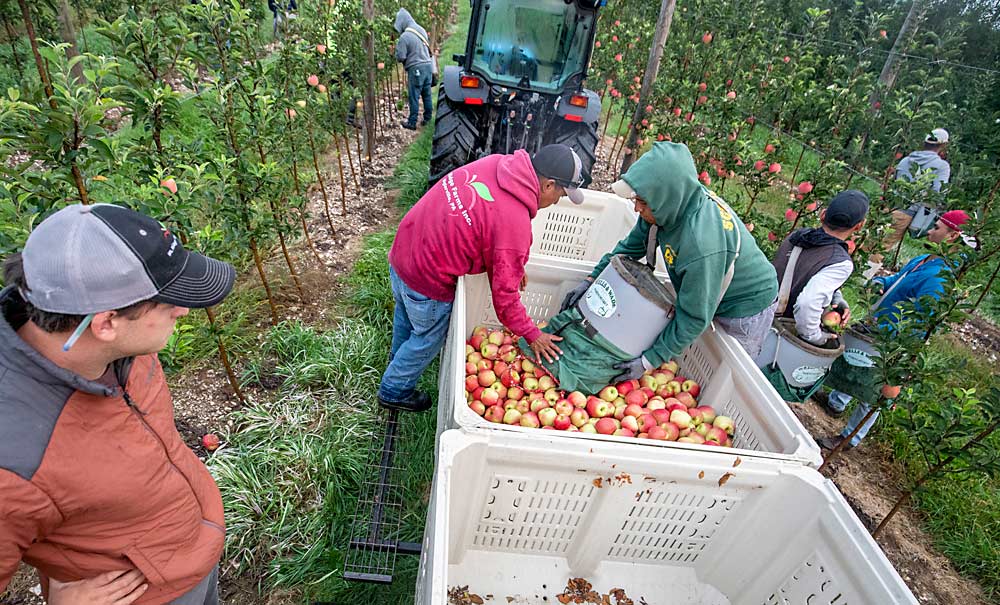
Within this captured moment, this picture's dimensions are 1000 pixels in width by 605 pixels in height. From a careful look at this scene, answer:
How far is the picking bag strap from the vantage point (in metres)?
3.38

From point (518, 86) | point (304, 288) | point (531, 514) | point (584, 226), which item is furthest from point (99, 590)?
point (518, 86)

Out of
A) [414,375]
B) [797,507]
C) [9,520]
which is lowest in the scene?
[414,375]

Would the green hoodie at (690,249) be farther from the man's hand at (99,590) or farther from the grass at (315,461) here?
the man's hand at (99,590)

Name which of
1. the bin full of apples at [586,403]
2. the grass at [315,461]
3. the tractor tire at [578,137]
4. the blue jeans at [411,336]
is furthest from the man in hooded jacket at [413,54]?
the bin full of apples at [586,403]

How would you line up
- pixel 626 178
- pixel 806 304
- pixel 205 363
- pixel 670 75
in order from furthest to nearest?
pixel 670 75 < pixel 205 363 < pixel 806 304 < pixel 626 178

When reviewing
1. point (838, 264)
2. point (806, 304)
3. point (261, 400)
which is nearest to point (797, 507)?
point (806, 304)

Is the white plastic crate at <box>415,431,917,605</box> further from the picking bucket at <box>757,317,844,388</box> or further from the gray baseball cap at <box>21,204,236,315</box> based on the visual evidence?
the picking bucket at <box>757,317,844,388</box>

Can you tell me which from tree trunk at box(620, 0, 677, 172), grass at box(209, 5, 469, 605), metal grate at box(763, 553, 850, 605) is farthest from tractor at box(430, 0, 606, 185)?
metal grate at box(763, 553, 850, 605)

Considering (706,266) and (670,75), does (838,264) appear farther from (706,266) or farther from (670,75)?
(670,75)

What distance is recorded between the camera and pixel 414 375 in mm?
3439

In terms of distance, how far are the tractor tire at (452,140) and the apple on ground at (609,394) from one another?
3951 mm

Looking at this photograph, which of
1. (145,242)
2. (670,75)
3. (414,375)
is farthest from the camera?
(670,75)

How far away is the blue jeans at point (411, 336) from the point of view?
3.10m

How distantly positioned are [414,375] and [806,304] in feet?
8.48
